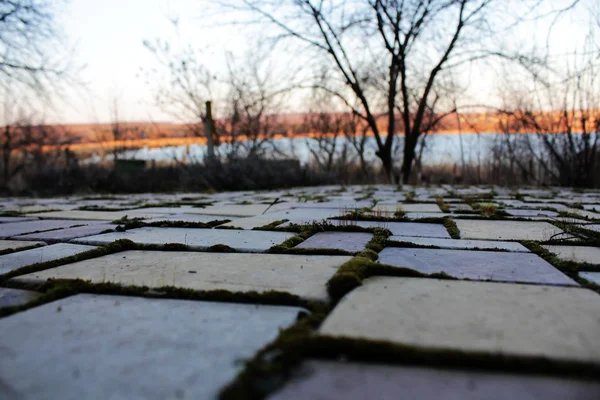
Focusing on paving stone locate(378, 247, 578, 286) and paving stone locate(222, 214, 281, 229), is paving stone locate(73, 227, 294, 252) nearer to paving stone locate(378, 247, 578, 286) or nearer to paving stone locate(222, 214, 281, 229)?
paving stone locate(222, 214, 281, 229)

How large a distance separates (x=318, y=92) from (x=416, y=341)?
9.96m

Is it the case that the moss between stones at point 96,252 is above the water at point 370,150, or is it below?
below

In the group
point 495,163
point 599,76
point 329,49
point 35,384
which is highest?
point 329,49

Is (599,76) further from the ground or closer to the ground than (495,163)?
further from the ground

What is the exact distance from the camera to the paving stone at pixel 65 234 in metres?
2.04

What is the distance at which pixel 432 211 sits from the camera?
314cm

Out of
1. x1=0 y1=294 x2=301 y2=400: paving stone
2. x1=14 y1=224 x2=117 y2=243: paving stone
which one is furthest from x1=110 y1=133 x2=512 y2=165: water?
x1=0 y1=294 x2=301 y2=400: paving stone

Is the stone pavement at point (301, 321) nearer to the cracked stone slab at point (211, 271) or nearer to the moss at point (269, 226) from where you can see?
the cracked stone slab at point (211, 271)

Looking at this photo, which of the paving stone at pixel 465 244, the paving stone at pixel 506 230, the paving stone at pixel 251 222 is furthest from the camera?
the paving stone at pixel 251 222

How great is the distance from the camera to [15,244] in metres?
1.93

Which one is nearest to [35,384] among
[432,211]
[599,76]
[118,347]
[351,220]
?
[118,347]

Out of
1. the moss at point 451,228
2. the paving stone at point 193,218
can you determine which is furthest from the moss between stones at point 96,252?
the moss at point 451,228

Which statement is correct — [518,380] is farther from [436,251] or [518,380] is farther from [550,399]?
[436,251]

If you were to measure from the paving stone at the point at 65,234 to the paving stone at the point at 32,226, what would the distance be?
14 centimetres
